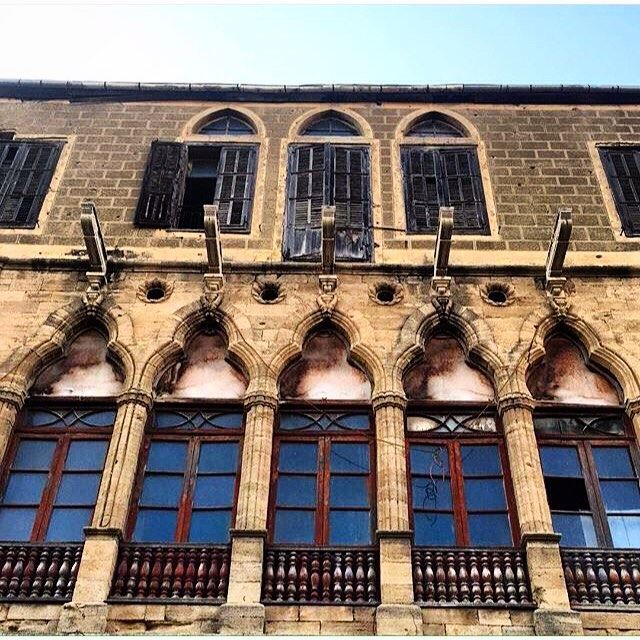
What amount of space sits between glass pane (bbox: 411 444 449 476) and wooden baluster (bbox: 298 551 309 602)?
164 cm

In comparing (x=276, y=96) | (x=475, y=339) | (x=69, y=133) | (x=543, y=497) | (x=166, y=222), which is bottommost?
(x=543, y=497)

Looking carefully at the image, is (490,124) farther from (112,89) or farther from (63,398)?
(63,398)

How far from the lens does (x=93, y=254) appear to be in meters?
11.5

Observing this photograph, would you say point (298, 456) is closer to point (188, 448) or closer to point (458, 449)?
point (188, 448)

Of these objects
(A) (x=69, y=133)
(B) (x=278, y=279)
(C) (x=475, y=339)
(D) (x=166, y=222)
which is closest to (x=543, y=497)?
(C) (x=475, y=339)

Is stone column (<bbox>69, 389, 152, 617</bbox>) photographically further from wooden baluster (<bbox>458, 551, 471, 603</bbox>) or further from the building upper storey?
wooden baluster (<bbox>458, 551, 471, 603</bbox>)

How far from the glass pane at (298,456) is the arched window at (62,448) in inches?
76.3

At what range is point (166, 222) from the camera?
12.6 metres

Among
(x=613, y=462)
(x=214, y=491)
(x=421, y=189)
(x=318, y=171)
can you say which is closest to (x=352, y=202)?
(x=318, y=171)

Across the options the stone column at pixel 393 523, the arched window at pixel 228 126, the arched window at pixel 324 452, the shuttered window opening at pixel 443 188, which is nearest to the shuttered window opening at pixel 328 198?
the shuttered window opening at pixel 443 188

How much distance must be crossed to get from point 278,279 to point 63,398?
2.99m

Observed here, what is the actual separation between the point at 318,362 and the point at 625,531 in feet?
12.7

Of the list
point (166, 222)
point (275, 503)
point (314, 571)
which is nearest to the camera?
point (314, 571)

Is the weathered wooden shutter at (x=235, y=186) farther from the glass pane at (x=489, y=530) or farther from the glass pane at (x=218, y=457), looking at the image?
the glass pane at (x=489, y=530)
